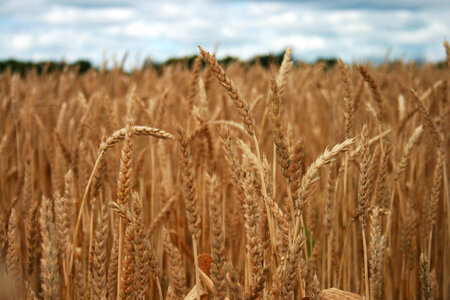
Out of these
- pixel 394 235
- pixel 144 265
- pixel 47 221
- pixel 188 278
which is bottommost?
pixel 188 278

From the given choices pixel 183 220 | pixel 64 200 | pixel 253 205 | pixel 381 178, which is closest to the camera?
pixel 253 205

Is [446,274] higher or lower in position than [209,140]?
lower

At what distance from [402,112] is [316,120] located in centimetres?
115

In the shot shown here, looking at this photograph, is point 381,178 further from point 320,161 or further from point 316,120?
point 316,120

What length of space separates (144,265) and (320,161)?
420 mm

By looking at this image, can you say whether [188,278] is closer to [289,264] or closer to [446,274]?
[446,274]

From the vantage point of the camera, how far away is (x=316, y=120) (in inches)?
119

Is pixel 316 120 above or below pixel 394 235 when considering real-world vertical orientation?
above

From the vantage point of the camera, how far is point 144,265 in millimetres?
902

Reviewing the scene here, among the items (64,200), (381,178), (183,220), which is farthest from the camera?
(183,220)

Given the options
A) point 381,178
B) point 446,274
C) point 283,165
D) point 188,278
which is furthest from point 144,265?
point 446,274

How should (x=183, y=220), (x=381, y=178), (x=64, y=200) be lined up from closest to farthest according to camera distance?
(x=64, y=200), (x=381, y=178), (x=183, y=220)

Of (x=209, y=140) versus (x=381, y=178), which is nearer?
(x=381, y=178)

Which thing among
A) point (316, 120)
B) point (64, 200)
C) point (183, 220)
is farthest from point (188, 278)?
point (316, 120)
